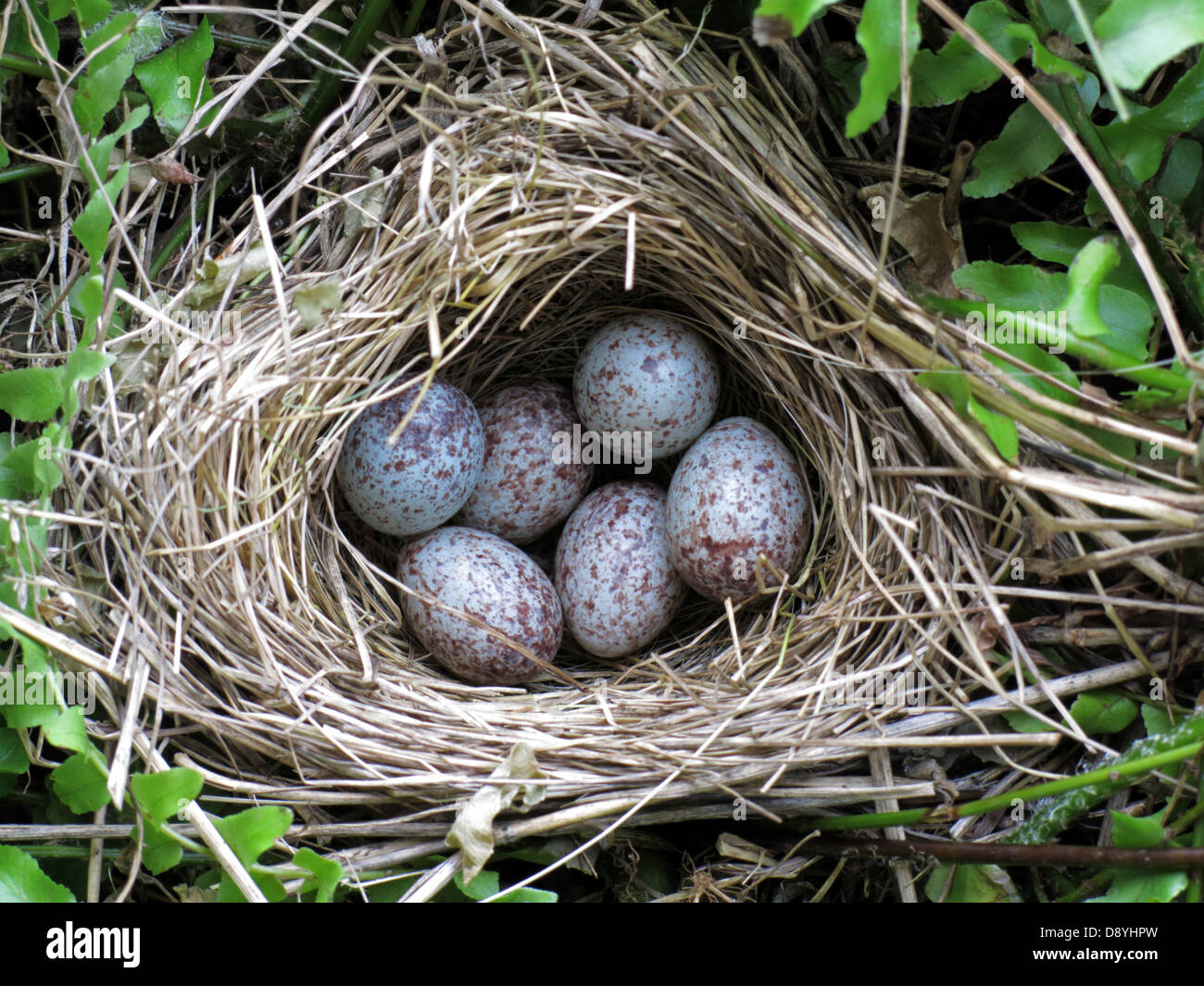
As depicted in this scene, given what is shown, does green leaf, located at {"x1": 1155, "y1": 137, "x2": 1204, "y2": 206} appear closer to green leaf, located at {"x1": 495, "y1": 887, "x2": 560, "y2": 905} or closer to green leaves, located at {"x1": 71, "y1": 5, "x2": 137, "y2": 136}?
green leaf, located at {"x1": 495, "y1": 887, "x2": 560, "y2": 905}

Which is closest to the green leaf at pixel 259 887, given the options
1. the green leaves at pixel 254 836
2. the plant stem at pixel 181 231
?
the green leaves at pixel 254 836

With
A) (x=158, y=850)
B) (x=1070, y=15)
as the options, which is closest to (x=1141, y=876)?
(x=1070, y=15)

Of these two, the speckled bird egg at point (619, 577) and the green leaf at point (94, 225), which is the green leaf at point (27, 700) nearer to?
the green leaf at point (94, 225)

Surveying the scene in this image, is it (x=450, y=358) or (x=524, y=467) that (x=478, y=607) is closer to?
(x=524, y=467)

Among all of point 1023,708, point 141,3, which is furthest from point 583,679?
point 141,3

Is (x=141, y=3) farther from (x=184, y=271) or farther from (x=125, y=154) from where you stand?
(x=184, y=271)
